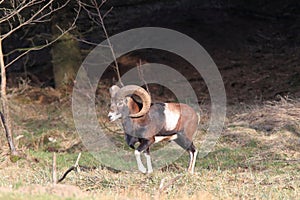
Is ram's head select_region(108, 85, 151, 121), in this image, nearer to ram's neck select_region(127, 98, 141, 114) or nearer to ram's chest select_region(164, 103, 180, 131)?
ram's neck select_region(127, 98, 141, 114)

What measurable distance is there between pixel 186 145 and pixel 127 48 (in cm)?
1472

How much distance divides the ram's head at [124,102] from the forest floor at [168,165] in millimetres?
1221

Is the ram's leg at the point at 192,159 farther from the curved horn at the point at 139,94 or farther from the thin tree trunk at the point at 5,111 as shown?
the thin tree trunk at the point at 5,111

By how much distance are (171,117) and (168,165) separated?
150 centimetres

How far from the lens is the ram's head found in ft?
50.6

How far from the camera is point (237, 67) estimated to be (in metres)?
29.0

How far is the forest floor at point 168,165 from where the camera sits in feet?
39.1

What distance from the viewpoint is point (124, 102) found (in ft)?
51.0

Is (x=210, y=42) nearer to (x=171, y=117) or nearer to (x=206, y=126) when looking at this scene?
(x=206, y=126)

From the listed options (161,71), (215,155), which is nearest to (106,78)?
(161,71)

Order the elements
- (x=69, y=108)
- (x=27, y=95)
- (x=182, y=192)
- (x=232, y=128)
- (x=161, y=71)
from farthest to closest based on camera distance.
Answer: (x=161, y=71)
(x=27, y=95)
(x=69, y=108)
(x=232, y=128)
(x=182, y=192)

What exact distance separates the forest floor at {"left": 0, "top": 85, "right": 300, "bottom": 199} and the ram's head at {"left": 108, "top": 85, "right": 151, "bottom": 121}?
1.22 metres

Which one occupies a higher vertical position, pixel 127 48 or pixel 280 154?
pixel 127 48

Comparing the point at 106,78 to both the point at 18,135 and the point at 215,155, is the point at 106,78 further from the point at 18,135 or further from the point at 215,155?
the point at 215,155
